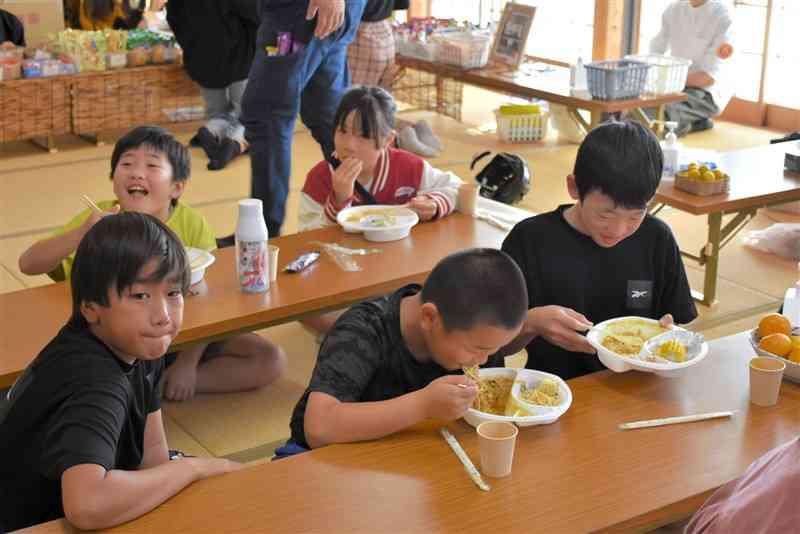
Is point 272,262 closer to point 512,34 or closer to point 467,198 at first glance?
point 467,198

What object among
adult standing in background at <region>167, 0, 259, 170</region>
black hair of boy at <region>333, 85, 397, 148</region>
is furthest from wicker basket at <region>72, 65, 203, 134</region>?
black hair of boy at <region>333, 85, 397, 148</region>

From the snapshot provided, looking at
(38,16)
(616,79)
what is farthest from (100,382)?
(38,16)

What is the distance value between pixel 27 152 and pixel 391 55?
229 cm

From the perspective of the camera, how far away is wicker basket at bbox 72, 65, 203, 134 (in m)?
6.86

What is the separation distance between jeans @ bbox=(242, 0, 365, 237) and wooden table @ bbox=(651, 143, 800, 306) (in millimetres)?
1467

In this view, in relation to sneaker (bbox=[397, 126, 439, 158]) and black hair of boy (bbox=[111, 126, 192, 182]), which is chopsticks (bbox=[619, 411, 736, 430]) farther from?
sneaker (bbox=[397, 126, 439, 158])

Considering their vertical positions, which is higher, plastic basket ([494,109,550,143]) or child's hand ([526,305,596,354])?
child's hand ([526,305,596,354])

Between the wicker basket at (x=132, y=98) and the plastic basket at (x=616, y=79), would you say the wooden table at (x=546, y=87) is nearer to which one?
the plastic basket at (x=616, y=79)

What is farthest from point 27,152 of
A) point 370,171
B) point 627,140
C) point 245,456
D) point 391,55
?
point 627,140

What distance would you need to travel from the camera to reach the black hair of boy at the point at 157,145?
10.4 ft

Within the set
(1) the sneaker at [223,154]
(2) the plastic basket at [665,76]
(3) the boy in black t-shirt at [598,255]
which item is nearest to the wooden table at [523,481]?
(3) the boy in black t-shirt at [598,255]

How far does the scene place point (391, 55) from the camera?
694 centimetres

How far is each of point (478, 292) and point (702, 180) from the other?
8.11 feet

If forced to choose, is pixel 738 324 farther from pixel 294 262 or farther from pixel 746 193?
pixel 294 262
